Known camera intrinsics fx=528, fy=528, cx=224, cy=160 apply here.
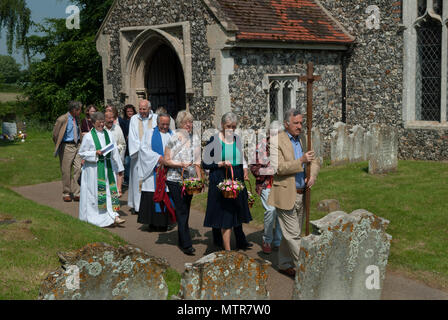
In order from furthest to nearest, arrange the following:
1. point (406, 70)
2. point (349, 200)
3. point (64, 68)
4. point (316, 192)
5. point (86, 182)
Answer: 1. point (64, 68)
2. point (406, 70)
3. point (316, 192)
4. point (349, 200)
5. point (86, 182)

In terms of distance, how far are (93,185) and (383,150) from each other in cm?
686

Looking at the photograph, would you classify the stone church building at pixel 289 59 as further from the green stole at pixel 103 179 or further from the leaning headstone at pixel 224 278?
the leaning headstone at pixel 224 278

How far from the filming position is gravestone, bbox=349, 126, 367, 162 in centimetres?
1394

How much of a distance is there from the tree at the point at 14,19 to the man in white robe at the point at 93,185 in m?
15.3

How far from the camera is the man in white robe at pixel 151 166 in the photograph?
8211 millimetres

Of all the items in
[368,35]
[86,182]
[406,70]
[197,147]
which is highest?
[368,35]

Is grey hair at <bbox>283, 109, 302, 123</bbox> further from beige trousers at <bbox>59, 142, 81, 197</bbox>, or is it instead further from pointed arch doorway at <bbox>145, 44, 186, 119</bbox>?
pointed arch doorway at <bbox>145, 44, 186, 119</bbox>

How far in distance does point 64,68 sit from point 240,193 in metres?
20.6

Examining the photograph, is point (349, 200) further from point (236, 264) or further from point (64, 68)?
point (64, 68)

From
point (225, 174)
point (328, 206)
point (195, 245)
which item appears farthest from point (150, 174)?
point (328, 206)

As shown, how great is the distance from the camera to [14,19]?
22281mm

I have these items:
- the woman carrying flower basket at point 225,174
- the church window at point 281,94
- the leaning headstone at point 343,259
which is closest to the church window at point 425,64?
the church window at point 281,94

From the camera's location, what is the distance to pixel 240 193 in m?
7.07

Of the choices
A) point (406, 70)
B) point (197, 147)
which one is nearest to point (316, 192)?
point (197, 147)
